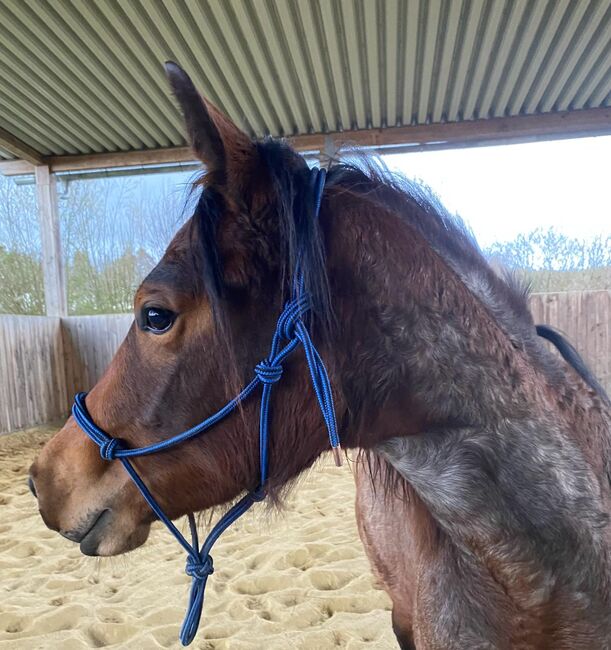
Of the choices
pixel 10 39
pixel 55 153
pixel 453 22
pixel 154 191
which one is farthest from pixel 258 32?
pixel 55 153

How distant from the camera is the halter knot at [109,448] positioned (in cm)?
114

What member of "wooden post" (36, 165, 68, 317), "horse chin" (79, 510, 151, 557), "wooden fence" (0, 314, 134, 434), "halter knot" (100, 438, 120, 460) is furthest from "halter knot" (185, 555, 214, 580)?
"wooden post" (36, 165, 68, 317)

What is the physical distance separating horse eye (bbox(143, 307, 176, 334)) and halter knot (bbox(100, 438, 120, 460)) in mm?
272

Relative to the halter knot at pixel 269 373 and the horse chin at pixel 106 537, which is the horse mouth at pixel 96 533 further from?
the halter knot at pixel 269 373

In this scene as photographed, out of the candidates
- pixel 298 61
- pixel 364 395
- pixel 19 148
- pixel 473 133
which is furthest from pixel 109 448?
pixel 19 148

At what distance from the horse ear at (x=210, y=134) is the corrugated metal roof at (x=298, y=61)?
488 centimetres

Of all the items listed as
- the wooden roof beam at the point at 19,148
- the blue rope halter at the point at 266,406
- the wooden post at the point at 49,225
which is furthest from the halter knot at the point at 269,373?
the wooden post at the point at 49,225

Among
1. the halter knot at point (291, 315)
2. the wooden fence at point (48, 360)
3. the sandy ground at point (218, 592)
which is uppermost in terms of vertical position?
the halter knot at point (291, 315)

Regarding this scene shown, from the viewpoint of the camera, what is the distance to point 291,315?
103 centimetres

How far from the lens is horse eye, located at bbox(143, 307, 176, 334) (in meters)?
1.10

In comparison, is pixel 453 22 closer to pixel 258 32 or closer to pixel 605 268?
pixel 258 32

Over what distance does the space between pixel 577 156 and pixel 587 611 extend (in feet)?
25.3

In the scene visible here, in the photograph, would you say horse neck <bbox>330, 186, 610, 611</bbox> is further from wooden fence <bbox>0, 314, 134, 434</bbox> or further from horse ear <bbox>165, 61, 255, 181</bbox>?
wooden fence <bbox>0, 314, 134, 434</bbox>

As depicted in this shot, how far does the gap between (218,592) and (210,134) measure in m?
2.97
